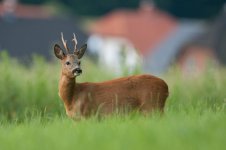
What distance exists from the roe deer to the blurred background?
37.4 metres

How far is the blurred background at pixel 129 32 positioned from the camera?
54206 millimetres

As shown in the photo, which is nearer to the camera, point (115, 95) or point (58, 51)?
point (115, 95)

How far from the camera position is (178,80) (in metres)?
15.7

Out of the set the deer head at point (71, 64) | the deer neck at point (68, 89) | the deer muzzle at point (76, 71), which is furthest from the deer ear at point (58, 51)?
the deer muzzle at point (76, 71)

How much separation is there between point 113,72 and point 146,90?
564cm

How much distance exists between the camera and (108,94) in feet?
37.9

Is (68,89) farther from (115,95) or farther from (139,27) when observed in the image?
(139,27)

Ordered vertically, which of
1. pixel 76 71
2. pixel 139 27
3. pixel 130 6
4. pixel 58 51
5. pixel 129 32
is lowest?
pixel 129 32

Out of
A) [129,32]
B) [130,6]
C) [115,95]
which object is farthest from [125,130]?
[130,6]

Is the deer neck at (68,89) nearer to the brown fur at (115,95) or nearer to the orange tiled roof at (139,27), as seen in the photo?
the brown fur at (115,95)

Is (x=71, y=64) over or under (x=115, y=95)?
over

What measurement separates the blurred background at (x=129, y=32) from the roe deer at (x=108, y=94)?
1474 inches

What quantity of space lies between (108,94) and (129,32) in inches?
1914

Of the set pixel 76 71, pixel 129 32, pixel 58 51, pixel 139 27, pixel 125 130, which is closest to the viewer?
pixel 125 130
